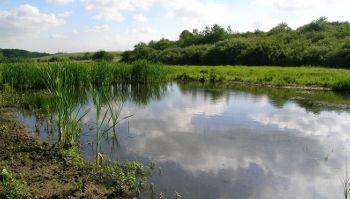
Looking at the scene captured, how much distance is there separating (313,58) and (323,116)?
2429 cm

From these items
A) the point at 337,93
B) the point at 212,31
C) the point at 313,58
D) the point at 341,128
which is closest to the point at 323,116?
the point at 341,128

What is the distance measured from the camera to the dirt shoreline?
604cm

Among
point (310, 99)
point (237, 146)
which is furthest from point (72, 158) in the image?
point (310, 99)

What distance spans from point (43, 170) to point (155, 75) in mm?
20614

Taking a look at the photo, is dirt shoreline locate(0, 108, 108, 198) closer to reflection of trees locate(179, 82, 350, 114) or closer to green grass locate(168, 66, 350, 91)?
reflection of trees locate(179, 82, 350, 114)

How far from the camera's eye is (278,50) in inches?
1567

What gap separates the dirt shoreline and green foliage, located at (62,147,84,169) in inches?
3.4

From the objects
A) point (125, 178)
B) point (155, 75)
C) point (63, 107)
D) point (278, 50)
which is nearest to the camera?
point (125, 178)

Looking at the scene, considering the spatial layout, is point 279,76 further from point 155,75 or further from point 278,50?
point 278,50

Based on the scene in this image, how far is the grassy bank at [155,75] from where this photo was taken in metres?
19.6

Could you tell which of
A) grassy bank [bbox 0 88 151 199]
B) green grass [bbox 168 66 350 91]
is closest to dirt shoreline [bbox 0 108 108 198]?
grassy bank [bbox 0 88 151 199]

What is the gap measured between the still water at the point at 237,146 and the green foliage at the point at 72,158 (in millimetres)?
556

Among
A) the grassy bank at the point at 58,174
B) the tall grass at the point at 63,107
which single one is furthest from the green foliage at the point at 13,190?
the tall grass at the point at 63,107

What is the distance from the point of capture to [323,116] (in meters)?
14.1
